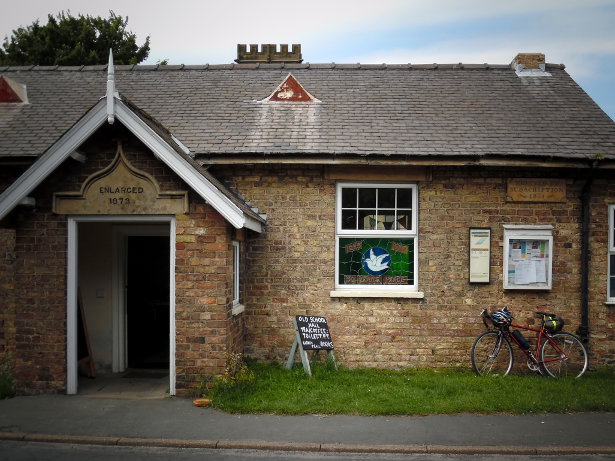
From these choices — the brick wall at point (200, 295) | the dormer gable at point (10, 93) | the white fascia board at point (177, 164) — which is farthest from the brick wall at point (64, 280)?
the dormer gable at point (10, 93)

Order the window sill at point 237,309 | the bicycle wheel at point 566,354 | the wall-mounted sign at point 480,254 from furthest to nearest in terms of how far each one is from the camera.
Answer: the wall-mounted sign at point 480,254, the bicycle wheel at point 566,354, the window sill at point 237,309

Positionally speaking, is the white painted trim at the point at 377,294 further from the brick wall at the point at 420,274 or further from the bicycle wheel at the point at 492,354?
the bicycle wheel at the point at 492,354

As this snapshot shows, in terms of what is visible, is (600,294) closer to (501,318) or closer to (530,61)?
(501,318)

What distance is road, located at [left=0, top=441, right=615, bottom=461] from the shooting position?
22.0 ft

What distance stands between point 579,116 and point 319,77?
5.43 meters

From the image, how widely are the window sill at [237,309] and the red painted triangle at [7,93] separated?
22.5ft

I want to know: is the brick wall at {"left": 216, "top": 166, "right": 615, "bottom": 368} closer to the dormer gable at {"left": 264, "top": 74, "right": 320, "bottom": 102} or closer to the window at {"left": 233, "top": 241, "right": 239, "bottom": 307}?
the window at {"left": 233, "top": 241, "right": 239, "bottom": 307}

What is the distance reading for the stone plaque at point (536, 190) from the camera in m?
10.7

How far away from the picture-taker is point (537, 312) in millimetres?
10492

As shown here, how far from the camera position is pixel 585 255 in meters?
10.7

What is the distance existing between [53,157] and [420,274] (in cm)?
610

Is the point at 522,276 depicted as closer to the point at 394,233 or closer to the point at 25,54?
the point at 394,233

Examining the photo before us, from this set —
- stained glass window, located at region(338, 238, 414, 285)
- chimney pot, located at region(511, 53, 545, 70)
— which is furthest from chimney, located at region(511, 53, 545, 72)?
stained glass window, located at region(338, 238, 414, 285)

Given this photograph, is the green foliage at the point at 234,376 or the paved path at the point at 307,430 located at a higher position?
the green foliage at the point at 234,376
